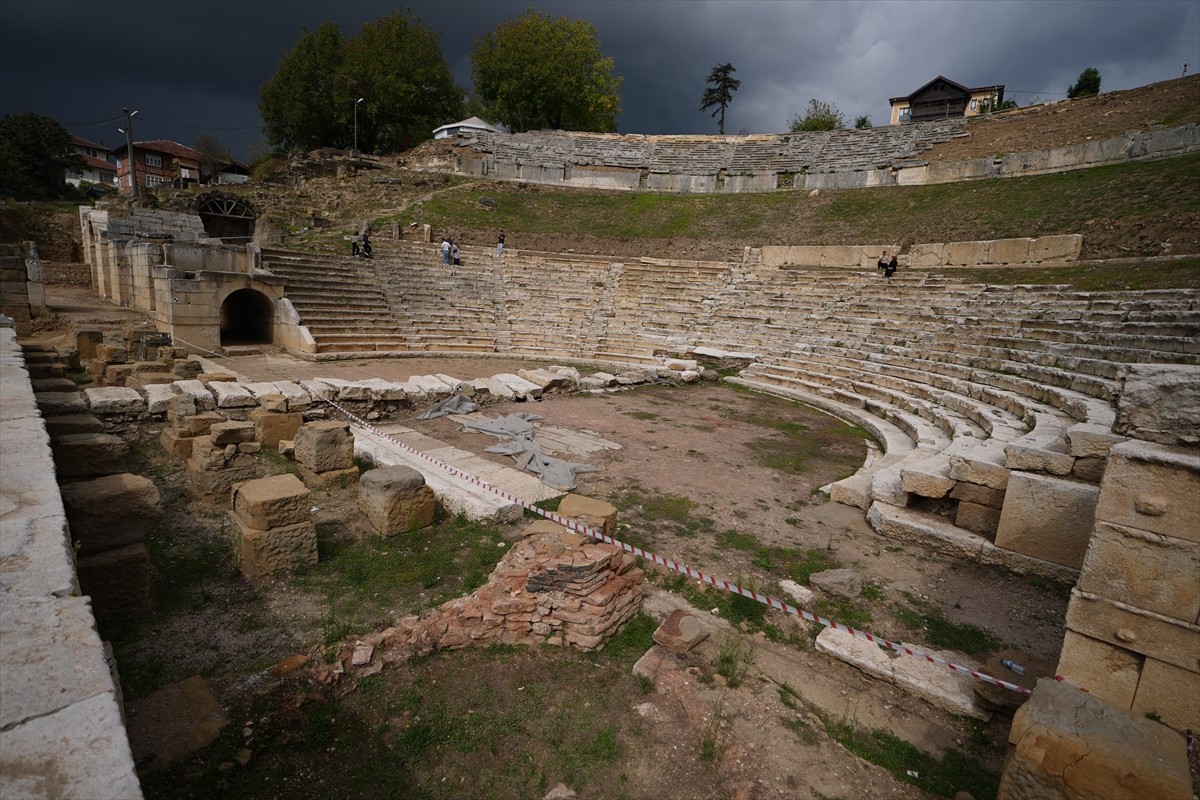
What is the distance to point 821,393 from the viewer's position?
1341 centimetres

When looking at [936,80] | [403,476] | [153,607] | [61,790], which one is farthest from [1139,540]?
[936,80]

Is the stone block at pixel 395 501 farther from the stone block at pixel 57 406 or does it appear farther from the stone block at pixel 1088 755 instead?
the stone block at pixel 1088 755

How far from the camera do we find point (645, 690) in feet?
11.9

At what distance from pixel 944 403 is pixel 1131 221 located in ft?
43.0

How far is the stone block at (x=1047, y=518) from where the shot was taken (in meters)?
4.96

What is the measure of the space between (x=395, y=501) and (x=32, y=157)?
50.2 m

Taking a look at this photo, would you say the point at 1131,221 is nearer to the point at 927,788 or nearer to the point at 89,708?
the point at 927,788

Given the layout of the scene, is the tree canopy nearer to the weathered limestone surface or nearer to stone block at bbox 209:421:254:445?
stone block at bbox 209:421:254:445

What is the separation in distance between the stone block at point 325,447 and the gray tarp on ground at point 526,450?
2.18 m

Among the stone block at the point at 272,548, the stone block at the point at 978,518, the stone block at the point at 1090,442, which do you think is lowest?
the stone block at the point at 272,548

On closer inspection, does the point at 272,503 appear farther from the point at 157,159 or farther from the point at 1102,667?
the point at 157,159

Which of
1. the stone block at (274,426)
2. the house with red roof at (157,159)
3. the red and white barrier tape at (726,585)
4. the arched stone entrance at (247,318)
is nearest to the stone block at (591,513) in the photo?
the red and white barrier tape at (726,585)

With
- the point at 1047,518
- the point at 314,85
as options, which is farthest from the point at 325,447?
the point at 314,85

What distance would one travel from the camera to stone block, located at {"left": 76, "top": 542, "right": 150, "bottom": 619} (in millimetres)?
3738
